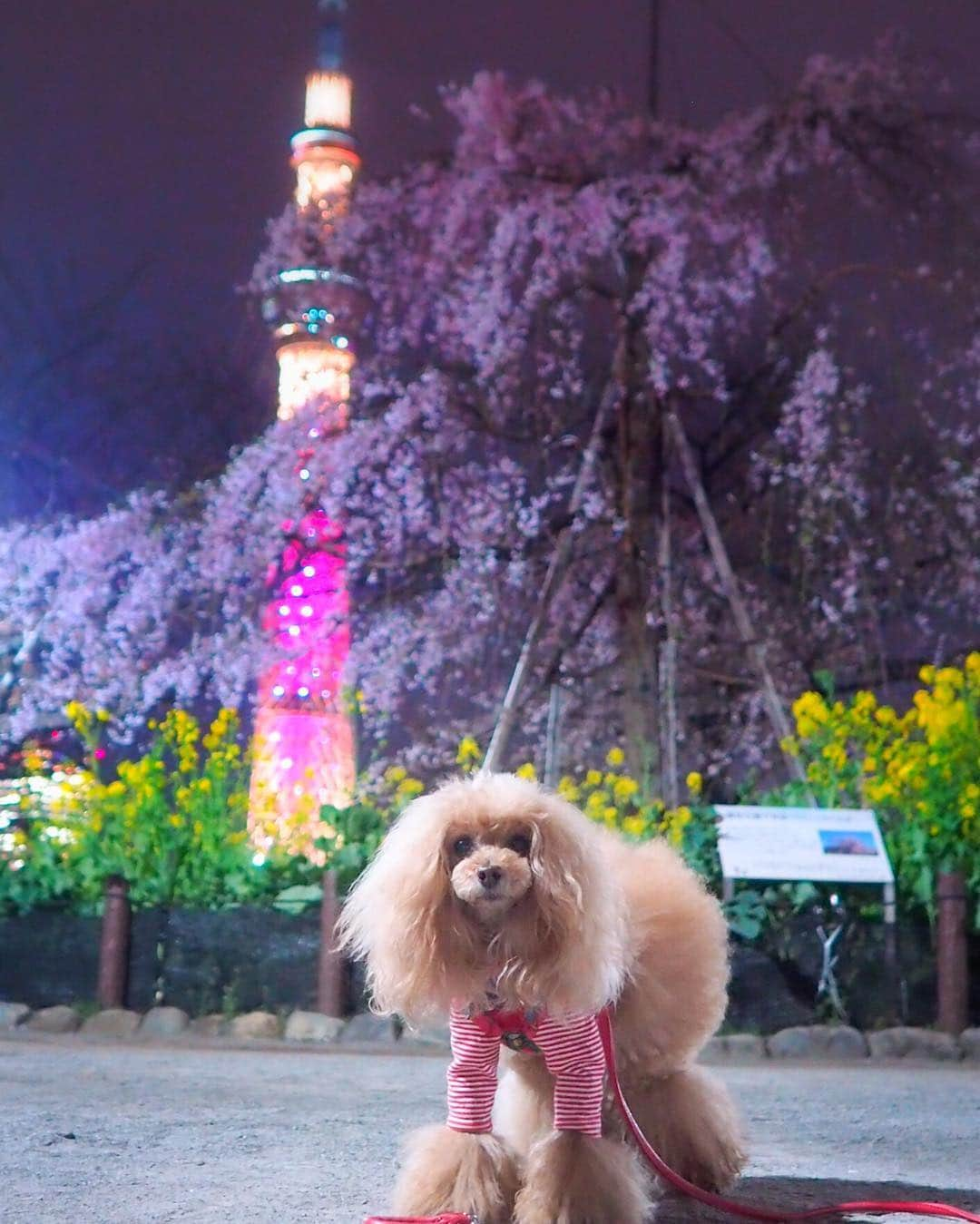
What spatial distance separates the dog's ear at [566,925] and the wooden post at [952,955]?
15.2ft

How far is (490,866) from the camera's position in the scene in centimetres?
262

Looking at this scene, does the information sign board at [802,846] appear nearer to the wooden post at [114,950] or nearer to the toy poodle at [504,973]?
the wooden post at [114,950]

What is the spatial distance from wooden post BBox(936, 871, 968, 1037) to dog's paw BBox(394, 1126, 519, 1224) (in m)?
4.62

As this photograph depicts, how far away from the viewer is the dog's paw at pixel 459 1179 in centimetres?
269

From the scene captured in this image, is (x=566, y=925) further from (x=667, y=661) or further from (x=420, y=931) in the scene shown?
(x=667, y=661)

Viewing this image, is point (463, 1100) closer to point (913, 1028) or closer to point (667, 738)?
point (913, 1028)

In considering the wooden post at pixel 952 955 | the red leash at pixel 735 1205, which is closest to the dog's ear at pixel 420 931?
the red leash at pixel 735 1205

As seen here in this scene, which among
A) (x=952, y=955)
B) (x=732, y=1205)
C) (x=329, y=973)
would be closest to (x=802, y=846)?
(x=952, y=955)

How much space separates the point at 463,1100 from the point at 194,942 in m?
4.78

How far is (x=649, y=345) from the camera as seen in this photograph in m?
10.6

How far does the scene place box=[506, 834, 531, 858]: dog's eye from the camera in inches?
108

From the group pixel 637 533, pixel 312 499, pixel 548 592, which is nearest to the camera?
pixel 548 592

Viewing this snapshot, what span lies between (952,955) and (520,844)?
4860mm

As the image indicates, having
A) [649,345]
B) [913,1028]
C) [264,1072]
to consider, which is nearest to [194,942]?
[264,1072]
